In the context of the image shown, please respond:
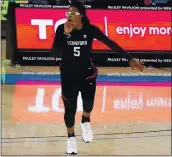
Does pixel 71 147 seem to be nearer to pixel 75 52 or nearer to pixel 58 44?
pixel 75 52

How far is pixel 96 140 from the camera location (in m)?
7.34

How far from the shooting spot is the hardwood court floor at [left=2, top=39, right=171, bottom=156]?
6750 mm

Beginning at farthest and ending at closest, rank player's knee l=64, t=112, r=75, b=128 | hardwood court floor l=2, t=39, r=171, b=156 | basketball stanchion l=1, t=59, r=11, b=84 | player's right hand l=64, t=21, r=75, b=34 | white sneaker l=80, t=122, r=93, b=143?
1. basketball stanchion l=1, t=59, r=11, b=84
2. white sneaker l=80, t=122, r=93, b=143
3. hardwood court floor l=2, t=39, r=171, b=156
4. player's knee l=64, t=112, r=75, b=128
5. player's right hand l=64, t=21, r=75, b=34

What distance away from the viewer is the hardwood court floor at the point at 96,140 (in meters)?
6.75

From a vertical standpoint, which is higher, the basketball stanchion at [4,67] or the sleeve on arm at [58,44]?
the sleeve on arm at [58,44]

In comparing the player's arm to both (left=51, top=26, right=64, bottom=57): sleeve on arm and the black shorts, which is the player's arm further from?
the black shorts

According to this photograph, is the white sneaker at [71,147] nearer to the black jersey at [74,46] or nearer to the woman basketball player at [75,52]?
the woman basketball player at [75,52]

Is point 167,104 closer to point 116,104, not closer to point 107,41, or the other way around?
point 116,104

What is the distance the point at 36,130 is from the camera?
7785 mm

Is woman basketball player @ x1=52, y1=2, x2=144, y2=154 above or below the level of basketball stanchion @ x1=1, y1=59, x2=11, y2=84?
above

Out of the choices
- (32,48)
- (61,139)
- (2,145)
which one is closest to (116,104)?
(61,139)

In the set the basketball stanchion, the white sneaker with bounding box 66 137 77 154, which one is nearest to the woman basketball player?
the white sneaker with bounding box 66 137 77 154

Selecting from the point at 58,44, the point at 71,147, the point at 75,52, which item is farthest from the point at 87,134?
the point at 58,44

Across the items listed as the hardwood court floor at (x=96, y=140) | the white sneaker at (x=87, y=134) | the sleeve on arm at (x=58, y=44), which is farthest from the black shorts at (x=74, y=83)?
the hardwood court floor at (x=96, y=140)
